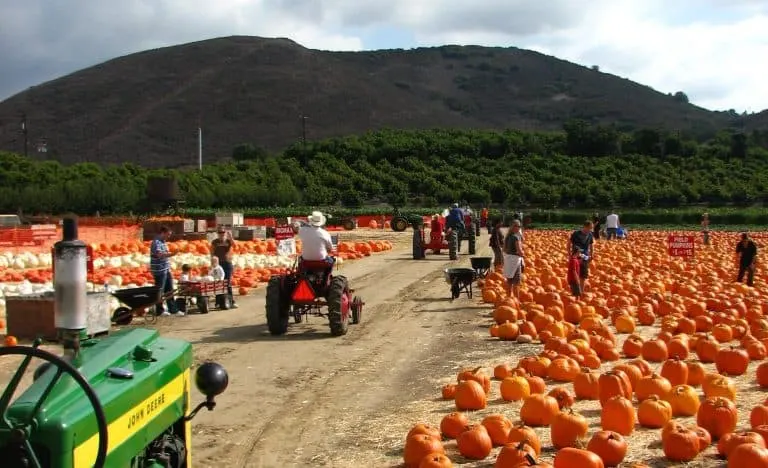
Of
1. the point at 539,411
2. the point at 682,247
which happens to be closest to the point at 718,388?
the point at 539,411

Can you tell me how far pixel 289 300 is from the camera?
1386 cm

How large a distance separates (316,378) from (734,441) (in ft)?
16.9

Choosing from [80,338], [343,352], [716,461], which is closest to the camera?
[80,338]

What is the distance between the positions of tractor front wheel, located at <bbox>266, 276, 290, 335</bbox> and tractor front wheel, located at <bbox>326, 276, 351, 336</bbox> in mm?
814

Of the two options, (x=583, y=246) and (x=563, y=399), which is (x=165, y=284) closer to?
(x=583, y=246)

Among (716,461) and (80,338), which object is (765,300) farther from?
(80,338)

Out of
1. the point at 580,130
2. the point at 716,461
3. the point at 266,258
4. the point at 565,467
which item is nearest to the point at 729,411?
the point at 716,461

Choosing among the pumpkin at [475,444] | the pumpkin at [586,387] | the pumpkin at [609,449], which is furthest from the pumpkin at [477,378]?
the pumpkin at [609,449]

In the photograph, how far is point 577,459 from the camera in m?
6.29

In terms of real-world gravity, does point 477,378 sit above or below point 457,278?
below

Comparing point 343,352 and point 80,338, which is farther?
point 343,352

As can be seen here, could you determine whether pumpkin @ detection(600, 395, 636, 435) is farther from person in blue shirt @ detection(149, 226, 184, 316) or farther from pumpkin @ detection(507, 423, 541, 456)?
person in blue shirt @ detection(149, 226, 184, 316)

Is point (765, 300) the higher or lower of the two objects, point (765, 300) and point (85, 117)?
the lower

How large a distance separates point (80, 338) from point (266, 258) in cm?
2269
